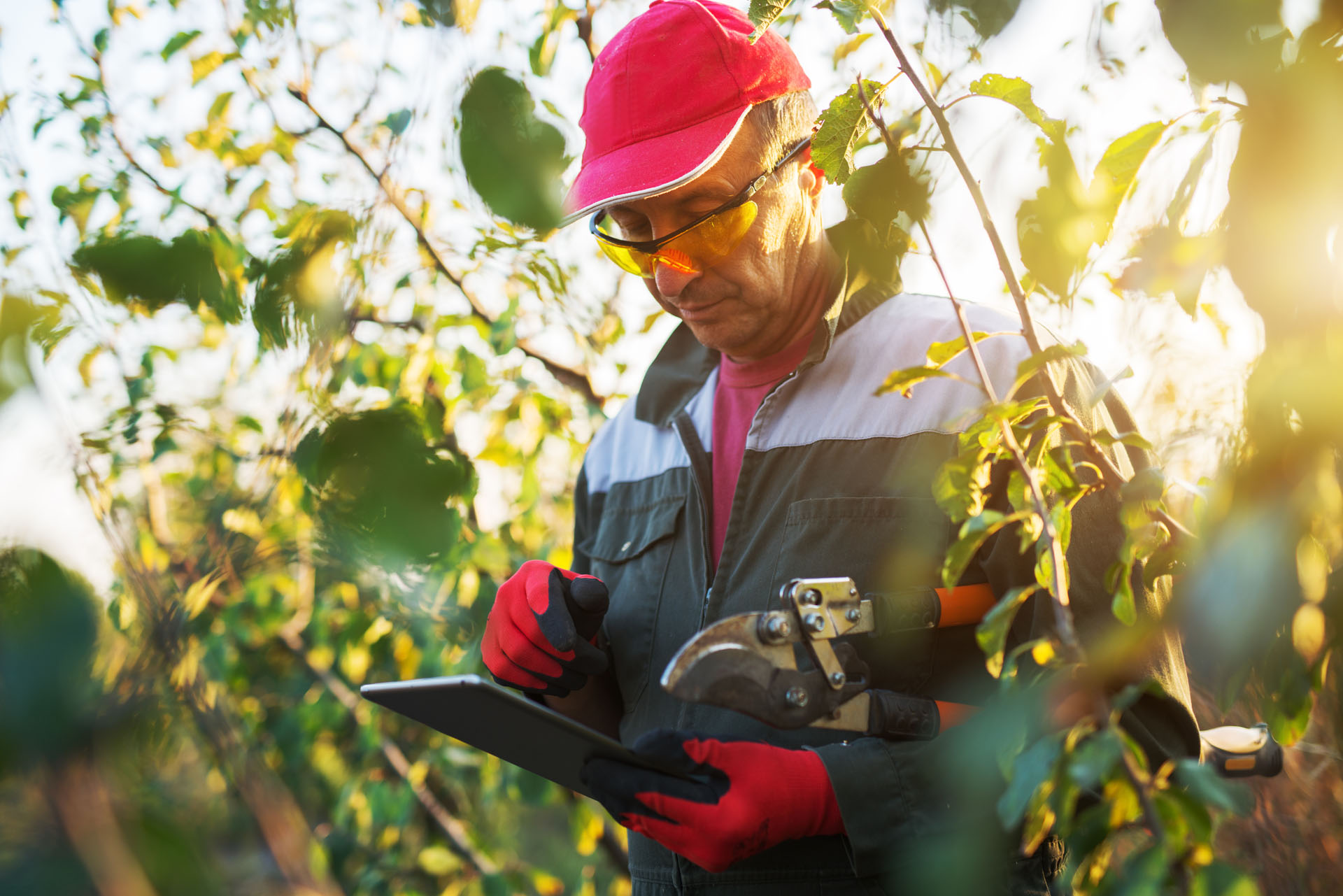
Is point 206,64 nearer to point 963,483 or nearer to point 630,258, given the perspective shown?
point 630,258

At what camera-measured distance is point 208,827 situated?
537 mm

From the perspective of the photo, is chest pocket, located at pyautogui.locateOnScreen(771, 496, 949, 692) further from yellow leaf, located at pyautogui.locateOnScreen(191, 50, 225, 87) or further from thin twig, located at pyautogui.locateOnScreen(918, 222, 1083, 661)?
yellow leaf, located at pyautogui.locateOnScreen(191, 50, 225, 87)

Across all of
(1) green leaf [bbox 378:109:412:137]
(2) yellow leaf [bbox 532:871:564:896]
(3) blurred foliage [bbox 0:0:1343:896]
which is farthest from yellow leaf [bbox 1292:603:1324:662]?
(2) yellow leaf [bbox 532:871:564:896]

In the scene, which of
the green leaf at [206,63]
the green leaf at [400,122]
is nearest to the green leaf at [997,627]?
the green leaf at [400,122]

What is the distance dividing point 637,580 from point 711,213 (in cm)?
67

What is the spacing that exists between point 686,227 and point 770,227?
0.17m

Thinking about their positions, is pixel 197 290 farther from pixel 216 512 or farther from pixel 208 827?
pixel 208 827

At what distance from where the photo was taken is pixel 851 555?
4.41 ft

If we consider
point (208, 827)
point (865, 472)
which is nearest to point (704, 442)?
point (865, 472)

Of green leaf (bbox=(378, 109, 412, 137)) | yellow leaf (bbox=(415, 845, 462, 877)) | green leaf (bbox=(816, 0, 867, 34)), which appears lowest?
yellow leaf (bbox=(415, 845, 462, 877))

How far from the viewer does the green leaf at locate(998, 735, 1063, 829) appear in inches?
22.1

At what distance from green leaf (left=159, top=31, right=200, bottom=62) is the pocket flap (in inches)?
58.1

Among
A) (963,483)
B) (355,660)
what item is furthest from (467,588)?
(963,483)

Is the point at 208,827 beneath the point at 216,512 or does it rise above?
beneath
